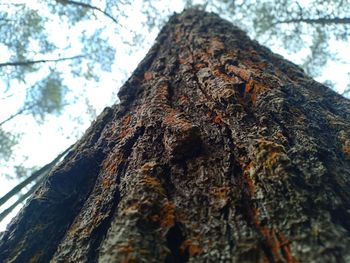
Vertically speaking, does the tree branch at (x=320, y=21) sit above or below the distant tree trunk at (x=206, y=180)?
above

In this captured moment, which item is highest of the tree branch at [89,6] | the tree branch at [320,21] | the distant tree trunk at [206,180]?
the tree branch at [320,21]

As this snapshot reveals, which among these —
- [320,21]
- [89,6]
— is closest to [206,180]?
[89,6]

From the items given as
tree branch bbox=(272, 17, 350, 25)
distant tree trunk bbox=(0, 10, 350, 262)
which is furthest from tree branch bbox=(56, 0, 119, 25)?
distant tree trunk bbox=(0, 10, 350, 262)

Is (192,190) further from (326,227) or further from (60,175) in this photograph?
(60,175)

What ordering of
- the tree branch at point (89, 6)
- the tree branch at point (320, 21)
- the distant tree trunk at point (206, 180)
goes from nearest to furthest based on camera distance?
1. the distant tree trunk at point (206, 180)
2. the tree branch at point (89, 6)
3. the tree branch at point (320, 21)

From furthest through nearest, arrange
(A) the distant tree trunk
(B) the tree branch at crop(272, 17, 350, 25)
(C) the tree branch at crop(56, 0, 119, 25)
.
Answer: (B) the tree branch at crop(272, 17, 350, 25), (C) the tree branch at crop(56, 0, 119, 25), (A) the distant tree trunk

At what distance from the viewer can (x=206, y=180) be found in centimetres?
127

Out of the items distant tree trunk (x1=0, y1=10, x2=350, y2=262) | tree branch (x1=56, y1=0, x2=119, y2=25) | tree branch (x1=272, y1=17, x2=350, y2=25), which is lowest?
distant tree trunk (x1=0, y1=10, x2=350, y2=262)

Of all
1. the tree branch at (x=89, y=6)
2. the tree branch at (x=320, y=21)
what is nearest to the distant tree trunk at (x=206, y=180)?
the tree branch at (x=89, y=6)

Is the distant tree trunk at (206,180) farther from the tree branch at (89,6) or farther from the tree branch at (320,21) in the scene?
the tree branch at (320,21)

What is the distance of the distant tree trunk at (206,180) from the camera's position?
99 cm

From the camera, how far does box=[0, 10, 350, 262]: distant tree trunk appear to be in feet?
3.24

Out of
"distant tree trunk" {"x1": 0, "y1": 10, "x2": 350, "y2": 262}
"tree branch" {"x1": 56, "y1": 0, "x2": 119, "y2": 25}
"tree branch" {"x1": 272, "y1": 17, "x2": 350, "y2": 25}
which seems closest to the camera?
"distant tree trunk" {"x1": 0, "y1": 10, "x2": 350, "y2": 262}

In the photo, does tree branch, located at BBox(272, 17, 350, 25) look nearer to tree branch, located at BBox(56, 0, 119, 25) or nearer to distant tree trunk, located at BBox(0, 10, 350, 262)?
tree branch, located at BBox(56, 0, 119, 25)
